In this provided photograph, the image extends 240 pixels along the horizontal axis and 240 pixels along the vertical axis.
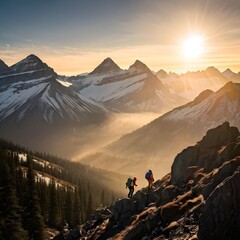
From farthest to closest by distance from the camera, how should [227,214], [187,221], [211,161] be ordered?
1. [211,161]
2. [187,221]
3. [227,214]

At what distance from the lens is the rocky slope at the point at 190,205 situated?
30.5 m

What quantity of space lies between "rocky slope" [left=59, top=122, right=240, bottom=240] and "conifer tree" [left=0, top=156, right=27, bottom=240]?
9.43m

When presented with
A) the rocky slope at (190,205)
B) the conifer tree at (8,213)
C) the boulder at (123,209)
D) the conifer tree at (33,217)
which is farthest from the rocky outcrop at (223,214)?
the conifer tree at (33,217)

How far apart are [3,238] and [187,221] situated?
1447 inches

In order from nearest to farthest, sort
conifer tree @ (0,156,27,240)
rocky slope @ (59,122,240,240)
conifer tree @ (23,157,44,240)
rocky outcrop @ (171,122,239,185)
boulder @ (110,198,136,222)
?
rocky slope @ (59,122,240,240) → boulder @ (110,198,136,222) → rocky outcrop @ (171,122,239,185) → conifer tree @ (0,156,27,240) → conifer tree @ (23,157,44,240)

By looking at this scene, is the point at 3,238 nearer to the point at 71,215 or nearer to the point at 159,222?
the point at 159,222

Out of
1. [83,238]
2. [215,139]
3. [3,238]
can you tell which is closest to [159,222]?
[83,238]

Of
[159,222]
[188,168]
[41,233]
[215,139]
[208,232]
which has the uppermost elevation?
[215,139]

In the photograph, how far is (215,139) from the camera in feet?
207

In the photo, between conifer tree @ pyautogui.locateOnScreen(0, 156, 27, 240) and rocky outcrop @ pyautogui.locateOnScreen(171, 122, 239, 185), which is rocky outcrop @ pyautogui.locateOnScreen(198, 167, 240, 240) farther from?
conifer tree @ pyautogui.locateOnScreen(0, 156, 27, 240)

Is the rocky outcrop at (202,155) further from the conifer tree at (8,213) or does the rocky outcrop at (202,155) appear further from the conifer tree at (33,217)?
the conifer tree at (8,213)

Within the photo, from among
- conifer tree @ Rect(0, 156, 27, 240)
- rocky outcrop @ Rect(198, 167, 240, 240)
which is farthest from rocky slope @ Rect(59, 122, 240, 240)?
conifer tree @ Rect(0, 156, 27, 240)

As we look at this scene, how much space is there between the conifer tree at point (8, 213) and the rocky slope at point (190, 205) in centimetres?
943

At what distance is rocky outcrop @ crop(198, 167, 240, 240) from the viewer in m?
29.2
